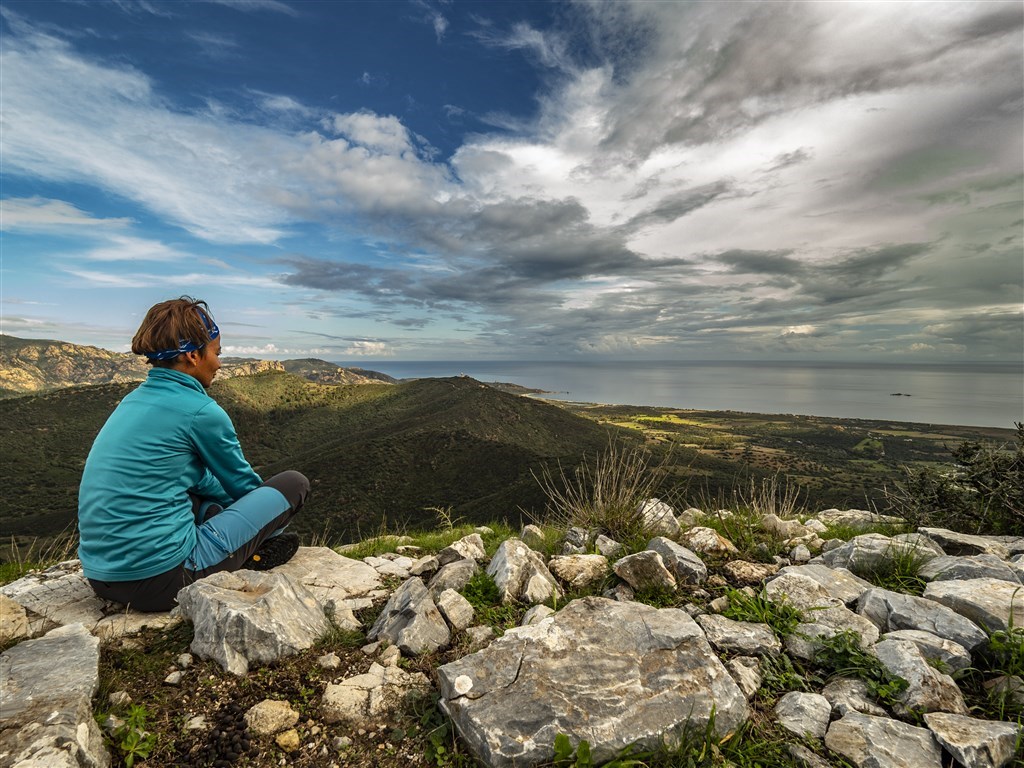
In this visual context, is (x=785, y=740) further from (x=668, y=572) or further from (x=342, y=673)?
(x=342, y=673)

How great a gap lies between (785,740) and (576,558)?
186 centimetres

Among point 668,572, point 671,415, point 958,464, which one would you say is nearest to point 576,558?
point 668,572

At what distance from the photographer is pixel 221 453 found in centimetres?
336

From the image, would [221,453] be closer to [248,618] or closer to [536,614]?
[248,618]

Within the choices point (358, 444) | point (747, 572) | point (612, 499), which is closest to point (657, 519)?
point (612, 499)

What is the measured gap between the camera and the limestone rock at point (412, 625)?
9.09 ft

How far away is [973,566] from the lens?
3.29 m

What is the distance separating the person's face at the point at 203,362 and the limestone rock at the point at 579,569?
3150 millimetres

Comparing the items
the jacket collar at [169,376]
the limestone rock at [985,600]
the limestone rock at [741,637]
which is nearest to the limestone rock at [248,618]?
the jacket collar at [169,376]

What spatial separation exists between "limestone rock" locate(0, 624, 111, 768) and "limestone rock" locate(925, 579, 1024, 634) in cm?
438

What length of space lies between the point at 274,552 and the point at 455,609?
82.3 inches

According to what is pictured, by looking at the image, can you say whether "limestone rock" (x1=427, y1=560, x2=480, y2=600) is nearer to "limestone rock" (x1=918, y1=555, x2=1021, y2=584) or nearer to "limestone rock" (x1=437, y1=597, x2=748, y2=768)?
"limestone rock" (x1=437, y1=597, x2=748, y2=768)

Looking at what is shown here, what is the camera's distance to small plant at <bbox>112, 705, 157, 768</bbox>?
1.92 meters

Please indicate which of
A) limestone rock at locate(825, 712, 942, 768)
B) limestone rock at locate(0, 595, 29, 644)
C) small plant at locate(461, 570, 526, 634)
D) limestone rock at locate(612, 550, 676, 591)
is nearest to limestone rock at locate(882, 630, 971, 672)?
limestone rock at locate(825, 712, 942, 768)
